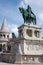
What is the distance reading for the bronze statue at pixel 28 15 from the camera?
2956cm

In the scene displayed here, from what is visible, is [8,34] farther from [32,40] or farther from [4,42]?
[32,40]

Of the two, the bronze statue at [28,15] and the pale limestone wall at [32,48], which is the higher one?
the bronze statue at [28,15]

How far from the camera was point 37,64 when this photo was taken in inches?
931

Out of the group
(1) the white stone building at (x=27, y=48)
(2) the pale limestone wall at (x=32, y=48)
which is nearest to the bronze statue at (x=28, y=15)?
(1) the white stone building at (x=27, y=48)

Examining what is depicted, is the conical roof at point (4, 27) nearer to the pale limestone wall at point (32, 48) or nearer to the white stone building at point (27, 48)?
the white stone building at point (27, 48)

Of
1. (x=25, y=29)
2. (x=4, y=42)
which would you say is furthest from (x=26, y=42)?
(x=4, y=42)

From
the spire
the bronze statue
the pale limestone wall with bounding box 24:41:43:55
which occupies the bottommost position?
the pale limestone wall with bounding box 24:41:43:55

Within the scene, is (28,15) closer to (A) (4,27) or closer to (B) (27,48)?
(B) (27,48)

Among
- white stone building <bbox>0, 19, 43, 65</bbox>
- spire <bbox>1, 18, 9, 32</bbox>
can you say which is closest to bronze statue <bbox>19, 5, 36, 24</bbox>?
white stone building <bbox>0, 19, 43, 65</bbox>

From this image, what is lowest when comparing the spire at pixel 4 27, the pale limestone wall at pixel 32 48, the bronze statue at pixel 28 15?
the pale limestone wall at pixel 32 48

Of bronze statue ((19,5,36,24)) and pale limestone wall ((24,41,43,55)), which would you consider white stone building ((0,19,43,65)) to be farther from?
bronze statue ((19,5,36,24))

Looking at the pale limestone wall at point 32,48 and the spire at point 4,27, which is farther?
the spire at point 4,27

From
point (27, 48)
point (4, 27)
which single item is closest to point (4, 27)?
point (4, 27)

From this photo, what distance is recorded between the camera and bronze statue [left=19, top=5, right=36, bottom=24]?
29556 millimetres
